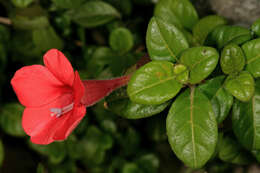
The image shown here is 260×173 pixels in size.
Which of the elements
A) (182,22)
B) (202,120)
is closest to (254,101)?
(202,120)

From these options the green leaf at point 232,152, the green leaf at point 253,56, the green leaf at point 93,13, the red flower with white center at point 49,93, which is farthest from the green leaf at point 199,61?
the green leaf at point 93,13

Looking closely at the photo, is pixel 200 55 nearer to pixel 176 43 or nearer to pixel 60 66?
pixel 176 43

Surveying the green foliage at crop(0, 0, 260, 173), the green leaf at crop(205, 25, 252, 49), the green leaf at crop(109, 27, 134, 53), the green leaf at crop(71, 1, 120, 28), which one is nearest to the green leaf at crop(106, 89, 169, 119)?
the green foliage at crop(0, 0, 260, 173)

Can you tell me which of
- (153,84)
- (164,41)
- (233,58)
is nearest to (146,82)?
(153,84)

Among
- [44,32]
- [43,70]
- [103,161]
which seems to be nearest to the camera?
[43,70]

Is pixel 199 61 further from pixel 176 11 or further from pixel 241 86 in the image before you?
pixel 176 11

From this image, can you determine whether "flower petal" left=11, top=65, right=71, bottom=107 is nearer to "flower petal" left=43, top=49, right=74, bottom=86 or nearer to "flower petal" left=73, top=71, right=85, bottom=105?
"flower petal" left=43, top=49, right=74, bottom=86

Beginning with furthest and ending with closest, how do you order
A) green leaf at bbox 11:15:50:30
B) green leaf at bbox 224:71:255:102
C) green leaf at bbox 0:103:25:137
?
green leaf at bbox 0:103:25:137 < green leaf at bbox 11:15:50:30 < green leaf at bbox 224:71:255:102
